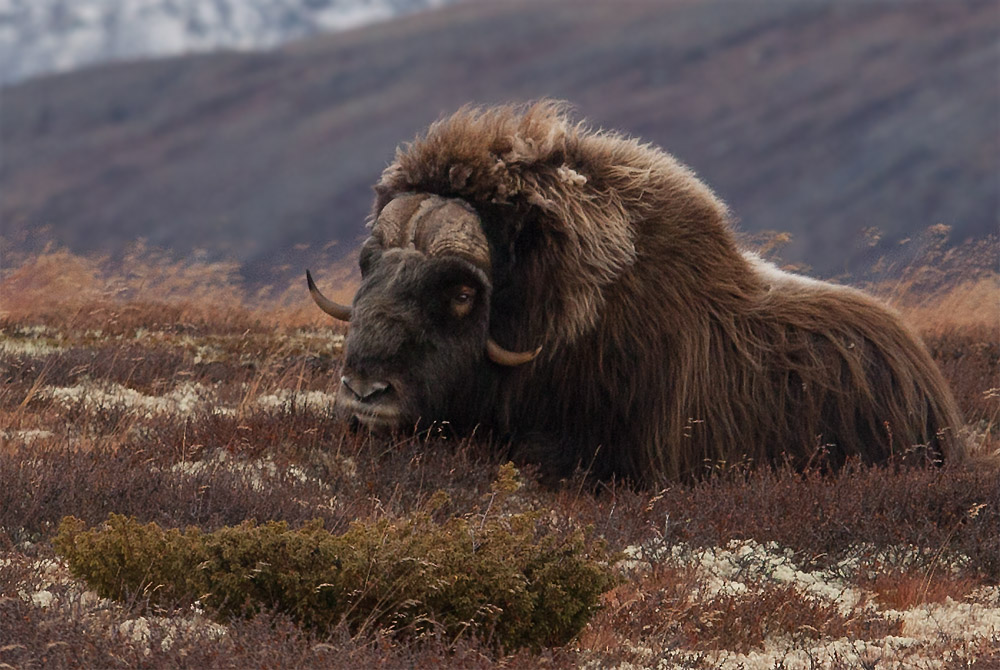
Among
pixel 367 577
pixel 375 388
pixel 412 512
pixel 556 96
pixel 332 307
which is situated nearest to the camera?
pixel 367 577

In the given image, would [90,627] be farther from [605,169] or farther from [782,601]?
[605,169]

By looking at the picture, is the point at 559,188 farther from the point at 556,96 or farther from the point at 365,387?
the point at 556,96


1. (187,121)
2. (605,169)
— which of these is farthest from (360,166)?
(605,169)

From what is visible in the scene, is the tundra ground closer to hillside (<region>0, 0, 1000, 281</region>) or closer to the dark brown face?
the dark brown face

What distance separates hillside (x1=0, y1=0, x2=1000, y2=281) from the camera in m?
73.3

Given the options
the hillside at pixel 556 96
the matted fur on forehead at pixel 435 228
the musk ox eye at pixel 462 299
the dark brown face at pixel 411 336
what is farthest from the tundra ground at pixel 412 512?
the hillside at pixel 556 96

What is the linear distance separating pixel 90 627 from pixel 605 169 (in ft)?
10.8

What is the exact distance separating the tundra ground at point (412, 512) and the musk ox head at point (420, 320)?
192 millimetres

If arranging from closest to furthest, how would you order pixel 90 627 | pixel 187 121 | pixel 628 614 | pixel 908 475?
pixel 90 627 → pixel 628 614 → pixel 908 475 → pixel 187 121

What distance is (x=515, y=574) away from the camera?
10.5 feet

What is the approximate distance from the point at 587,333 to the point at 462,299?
0.52 meters

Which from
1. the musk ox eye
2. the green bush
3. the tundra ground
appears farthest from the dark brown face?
the green bush

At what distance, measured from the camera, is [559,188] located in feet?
18.0

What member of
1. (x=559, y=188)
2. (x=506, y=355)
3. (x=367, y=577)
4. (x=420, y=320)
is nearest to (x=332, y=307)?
(x=420, y=320)
